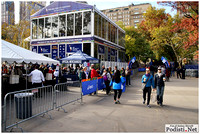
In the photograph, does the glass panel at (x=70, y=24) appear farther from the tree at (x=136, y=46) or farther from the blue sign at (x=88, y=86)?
the tree at (x=136, y=46)

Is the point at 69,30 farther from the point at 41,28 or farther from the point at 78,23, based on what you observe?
the point at 41,28

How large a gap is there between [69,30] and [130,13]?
99.2m

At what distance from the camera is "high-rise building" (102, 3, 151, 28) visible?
105062 millimetres

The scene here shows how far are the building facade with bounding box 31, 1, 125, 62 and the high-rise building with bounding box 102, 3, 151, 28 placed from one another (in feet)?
294

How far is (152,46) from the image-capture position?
3108cm

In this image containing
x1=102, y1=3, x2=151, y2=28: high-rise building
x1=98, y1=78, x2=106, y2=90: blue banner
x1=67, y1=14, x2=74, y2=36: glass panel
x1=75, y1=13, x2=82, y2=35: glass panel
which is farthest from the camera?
x1=102, y1=3, x2=151, y2=28: high-rise building

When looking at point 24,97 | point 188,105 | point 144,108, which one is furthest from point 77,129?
point 188,105

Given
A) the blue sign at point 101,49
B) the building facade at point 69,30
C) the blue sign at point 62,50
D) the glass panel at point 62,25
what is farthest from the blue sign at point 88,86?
the glass panel at point 62,25

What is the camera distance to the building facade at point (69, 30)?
20.1m

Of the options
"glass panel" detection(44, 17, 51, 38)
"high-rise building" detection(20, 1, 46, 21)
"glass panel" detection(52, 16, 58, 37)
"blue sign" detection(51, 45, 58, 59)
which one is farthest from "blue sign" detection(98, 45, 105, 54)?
"high-rise building" detection(20, 1, 46, 21)

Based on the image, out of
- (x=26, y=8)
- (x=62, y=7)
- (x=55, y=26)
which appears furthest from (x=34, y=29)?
(x=26, y=8)

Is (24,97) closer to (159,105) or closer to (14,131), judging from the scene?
(14,131)

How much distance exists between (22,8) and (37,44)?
9201 mm

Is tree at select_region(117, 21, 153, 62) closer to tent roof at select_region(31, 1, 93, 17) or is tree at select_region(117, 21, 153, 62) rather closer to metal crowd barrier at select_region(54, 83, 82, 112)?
tent roof at select_region(31, 1, 93, 17)
